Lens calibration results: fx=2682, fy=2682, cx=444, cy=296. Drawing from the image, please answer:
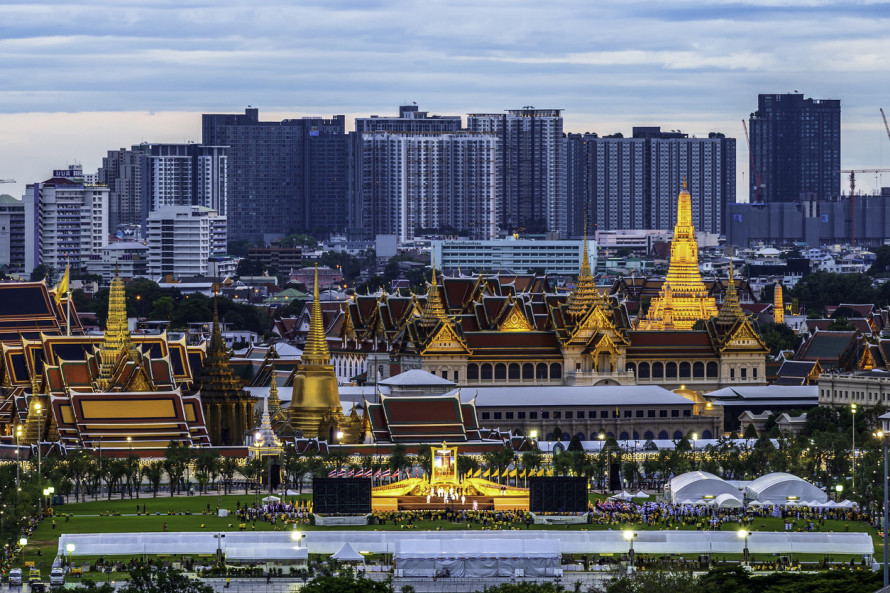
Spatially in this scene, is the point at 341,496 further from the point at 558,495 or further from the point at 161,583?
the point at 161,583

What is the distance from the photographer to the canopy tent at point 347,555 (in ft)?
311

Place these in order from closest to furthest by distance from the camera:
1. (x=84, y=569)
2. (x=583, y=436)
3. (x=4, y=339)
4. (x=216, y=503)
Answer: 1. (x=84, y=569)
2. (x=216, y=503)
3. (x=583, y=436)
4. (x=4, y=339)

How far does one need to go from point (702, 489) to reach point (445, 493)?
11.1m

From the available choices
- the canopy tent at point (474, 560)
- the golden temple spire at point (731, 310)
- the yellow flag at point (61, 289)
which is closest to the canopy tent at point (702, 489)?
the canopy tent at point (474, 560)

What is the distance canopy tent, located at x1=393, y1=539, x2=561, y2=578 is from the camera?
9350 cm

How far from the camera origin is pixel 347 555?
313ft

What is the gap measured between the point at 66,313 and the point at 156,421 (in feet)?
142

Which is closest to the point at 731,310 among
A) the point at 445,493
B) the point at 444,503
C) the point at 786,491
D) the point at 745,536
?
the point at 445,493

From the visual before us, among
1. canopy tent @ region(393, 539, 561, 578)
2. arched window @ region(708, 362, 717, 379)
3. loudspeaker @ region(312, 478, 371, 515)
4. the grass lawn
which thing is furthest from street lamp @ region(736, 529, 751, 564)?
arched window @ region(708, 362, 717, 379)

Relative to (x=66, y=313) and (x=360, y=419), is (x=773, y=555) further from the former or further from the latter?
(x=66, y=313)

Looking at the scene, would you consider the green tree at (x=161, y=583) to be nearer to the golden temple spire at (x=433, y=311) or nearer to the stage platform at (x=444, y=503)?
the stage platform at (x=444, y=503)

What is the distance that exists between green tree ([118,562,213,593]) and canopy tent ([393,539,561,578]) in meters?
9.24

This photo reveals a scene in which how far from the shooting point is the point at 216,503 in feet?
383

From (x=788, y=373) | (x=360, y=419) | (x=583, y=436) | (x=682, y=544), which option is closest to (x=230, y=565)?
(x=682, y=544)
